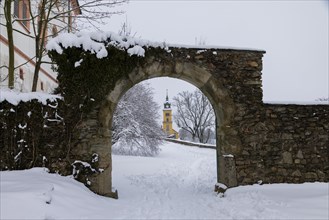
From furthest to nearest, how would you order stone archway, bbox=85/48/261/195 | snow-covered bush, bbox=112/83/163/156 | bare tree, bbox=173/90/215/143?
bare tree, bbox=173/90/215/143 < snow-covered bush, bbox=112/83/163/156 < stone archway, bbox=85/48/261/195

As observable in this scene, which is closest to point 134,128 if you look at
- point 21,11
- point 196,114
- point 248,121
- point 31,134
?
point 21,11

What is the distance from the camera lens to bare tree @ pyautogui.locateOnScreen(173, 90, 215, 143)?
40.6 meters

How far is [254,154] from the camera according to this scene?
707 centimetres

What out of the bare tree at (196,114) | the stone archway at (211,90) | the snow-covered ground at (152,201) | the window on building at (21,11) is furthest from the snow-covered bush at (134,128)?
the bare tree at (196,114)

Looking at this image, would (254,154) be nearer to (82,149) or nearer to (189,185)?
(189,185)

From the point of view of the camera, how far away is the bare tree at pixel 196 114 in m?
40.6

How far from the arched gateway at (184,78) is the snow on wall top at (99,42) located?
20mm

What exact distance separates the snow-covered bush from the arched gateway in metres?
9.99

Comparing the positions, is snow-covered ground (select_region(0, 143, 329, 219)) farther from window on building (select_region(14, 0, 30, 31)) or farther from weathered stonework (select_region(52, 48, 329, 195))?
window on building (select_region(14, 0, 30, 31))

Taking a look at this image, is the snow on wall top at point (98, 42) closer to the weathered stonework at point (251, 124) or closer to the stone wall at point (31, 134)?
the weathered stonework at point (251, 124)

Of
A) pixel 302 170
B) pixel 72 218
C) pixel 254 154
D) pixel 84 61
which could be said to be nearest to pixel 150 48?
pixel 84 61

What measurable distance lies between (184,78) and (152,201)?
2.89 meters

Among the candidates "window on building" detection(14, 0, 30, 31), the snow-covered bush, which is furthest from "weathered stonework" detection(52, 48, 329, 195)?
the snow-covered bush

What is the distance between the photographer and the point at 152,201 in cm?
626
